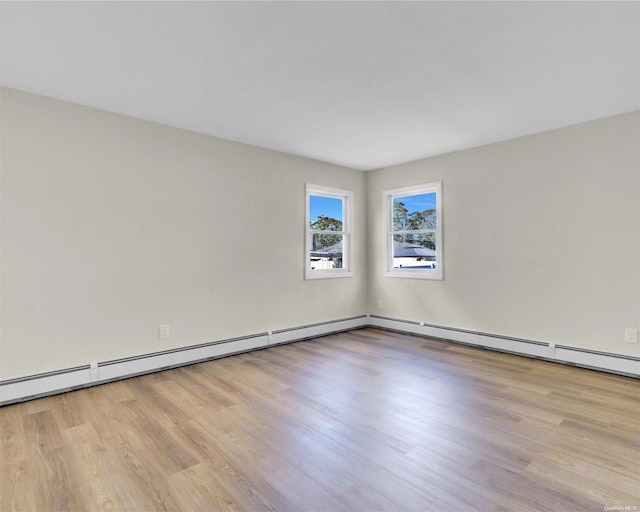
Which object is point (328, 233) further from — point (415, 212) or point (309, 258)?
point (415, 212)

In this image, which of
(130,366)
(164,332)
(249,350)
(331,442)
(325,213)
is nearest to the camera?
(331,442)

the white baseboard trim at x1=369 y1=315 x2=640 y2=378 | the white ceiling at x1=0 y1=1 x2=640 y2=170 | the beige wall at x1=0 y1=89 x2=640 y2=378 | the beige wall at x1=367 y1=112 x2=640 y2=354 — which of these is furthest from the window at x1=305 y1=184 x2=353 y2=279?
the white ceiling at x1=0 y1=1 x2=640 y2=170

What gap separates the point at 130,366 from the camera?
3.32 m

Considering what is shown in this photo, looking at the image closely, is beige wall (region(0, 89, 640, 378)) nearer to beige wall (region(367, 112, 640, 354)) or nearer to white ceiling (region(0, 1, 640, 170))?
beige wall (region(367, 112, 640, 354))

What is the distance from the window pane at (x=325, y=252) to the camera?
16.7 feet

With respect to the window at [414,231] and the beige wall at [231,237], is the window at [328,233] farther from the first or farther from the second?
the window at [414,231]

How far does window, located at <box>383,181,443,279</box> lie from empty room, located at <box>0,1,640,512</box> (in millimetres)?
54

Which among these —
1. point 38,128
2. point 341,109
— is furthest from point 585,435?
point 38,128

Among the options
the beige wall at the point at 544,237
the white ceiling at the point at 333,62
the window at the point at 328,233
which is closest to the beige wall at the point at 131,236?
the window at the point at 328,233

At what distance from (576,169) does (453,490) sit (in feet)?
11.2

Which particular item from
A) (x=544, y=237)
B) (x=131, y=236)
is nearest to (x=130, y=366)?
(x=131, y=236)

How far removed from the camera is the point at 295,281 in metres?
4.73

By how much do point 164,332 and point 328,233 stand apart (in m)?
2.64

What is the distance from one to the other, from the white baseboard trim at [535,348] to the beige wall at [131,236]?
5.72 ft
